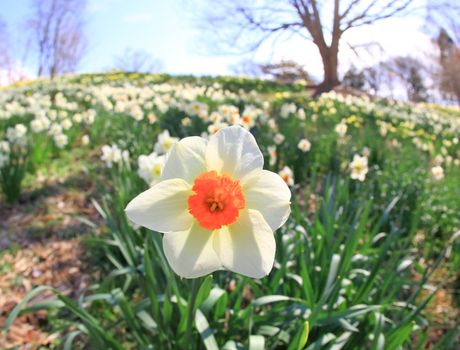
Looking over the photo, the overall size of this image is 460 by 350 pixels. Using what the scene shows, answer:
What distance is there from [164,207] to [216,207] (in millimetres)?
132

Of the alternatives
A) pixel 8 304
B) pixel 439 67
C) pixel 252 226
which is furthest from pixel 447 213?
pixel 439 67

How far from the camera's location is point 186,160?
3.33ft

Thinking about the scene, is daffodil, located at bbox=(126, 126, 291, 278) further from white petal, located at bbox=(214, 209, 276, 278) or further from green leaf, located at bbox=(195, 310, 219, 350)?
green leaf, located at bbox=(195, 310, 219, 350)

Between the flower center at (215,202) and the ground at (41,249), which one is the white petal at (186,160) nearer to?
the flower center at (215,202)

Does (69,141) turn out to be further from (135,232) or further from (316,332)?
(316,332)

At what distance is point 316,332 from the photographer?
5.72 feet

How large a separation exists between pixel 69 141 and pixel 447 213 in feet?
14.7

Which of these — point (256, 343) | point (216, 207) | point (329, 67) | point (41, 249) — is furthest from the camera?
point (329, 67)

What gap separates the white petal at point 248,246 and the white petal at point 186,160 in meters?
0.16

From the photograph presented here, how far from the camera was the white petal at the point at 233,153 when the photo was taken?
101 cm

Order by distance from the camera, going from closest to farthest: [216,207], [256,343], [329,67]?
[216,207]
[256,343]
[329,67]

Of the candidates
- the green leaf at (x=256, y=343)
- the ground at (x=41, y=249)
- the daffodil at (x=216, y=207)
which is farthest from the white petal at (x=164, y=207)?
the ground at (x=41, y=249)

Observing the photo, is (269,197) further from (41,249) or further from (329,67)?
(329,67)

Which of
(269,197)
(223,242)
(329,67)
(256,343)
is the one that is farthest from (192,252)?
(329,67)
